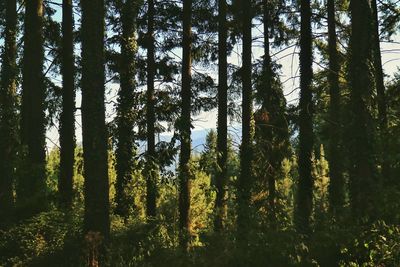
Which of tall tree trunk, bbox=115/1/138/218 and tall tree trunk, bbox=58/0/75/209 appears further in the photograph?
tall tree trunk, bbox=115/1/138/218

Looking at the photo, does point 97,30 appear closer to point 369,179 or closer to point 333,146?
point 369,179

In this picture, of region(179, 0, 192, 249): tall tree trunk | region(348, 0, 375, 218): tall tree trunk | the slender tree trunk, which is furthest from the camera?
the slender tree trunk

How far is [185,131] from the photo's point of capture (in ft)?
39.8

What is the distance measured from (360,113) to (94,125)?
519 centimetres

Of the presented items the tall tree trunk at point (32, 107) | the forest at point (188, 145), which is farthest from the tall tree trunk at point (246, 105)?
the tall tree trunk at point (32, 107)

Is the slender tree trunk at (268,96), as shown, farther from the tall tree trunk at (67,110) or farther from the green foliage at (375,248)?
the green foliage at (375,248)

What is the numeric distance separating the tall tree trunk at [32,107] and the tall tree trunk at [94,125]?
4.81 m

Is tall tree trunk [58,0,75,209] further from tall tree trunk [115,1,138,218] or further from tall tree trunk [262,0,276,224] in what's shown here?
tall tree trunk [262,0,276,224]

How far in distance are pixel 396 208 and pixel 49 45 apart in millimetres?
13976

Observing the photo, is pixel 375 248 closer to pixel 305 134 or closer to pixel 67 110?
pixel 305 134

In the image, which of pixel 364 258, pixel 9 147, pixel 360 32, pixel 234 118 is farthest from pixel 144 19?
pixel 364 258

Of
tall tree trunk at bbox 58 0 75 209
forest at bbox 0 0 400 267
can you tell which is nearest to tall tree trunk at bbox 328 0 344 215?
forest at bbox 0 0 400 267

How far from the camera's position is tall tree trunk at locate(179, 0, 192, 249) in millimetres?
12427

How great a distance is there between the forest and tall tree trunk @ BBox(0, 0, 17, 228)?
0.03 metres
